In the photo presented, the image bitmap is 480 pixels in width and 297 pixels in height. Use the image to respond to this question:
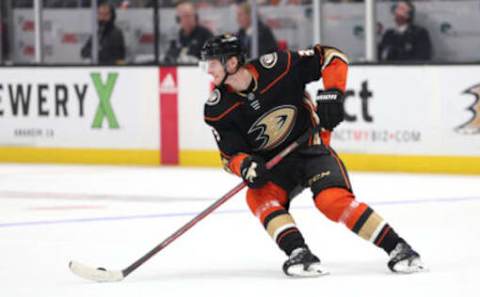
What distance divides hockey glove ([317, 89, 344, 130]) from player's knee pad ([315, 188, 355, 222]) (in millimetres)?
247

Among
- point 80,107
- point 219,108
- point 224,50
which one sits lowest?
point 80,107

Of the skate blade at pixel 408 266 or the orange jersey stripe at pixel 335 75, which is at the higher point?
the orange jersey stripe at pixel 335 75

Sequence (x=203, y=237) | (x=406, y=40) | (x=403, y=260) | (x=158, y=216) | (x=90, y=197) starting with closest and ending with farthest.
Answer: (x=403, y=260) → (x=203, y=237) → (x=158, y=216) → (x=90, y=197) → (x=406, y=40)

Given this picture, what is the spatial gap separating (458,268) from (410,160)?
4162 mm

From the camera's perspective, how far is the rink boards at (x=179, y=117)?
31.7 feet

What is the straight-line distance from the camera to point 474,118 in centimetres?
956

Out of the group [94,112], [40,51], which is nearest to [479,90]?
[94,112]

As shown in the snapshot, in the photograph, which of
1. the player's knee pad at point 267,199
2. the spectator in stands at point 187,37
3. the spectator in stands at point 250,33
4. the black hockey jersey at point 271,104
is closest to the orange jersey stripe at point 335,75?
the black hockey jersey at point 271,104

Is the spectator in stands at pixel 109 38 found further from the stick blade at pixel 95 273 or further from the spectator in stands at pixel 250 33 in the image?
the stick blade at pixel 95 273

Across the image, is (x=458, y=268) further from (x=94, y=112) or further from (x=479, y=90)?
(x=94, y=112)

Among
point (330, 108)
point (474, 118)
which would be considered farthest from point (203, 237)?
point (474, 118)

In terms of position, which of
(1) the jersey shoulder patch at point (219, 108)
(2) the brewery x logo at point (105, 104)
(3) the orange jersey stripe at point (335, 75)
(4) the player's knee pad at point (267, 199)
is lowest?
(2) the brewery x logo at point (105, 104)

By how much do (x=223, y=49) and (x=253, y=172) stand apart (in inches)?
19.1

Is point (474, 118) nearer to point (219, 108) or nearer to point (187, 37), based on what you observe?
point (187, 37)
